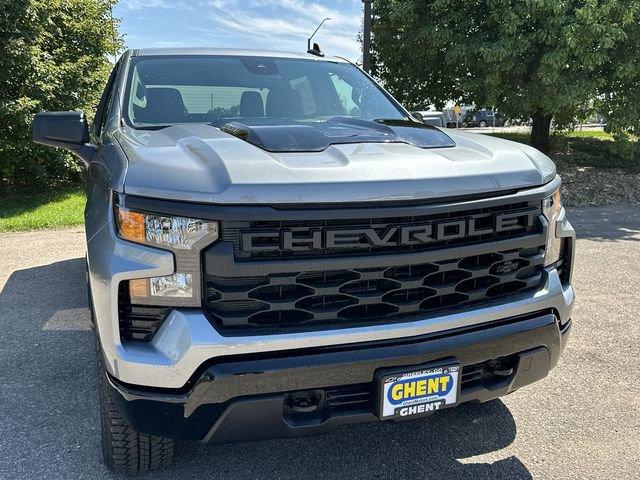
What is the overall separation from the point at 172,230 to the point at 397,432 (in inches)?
64.4

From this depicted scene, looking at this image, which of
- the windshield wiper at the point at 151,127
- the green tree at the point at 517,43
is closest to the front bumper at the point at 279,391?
the windshield wiper at the point at 151,127

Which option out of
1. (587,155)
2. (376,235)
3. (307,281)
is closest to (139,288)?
(307,281)

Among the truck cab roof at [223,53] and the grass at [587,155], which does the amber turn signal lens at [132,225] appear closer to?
the truck cab roof at [223,53]

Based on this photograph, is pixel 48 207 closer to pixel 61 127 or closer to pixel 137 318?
pixel 61 127

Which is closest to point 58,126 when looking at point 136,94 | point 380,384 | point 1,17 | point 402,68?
point 136,94

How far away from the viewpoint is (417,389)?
201 centimetres

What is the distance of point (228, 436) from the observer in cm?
191

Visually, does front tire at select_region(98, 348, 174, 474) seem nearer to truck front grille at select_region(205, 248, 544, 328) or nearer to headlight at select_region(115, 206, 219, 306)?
headlight at select_region(115, 206, 219, 306)

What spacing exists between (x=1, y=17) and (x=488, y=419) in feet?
28.0

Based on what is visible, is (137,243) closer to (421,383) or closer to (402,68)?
(421,383)

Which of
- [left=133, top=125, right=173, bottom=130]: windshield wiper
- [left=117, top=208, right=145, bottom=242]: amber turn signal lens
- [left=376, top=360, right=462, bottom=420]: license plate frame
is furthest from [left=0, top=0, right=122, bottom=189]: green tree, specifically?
[left=376, top=360, right=462, bottom=420]: license plate frame

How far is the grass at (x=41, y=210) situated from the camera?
775 cm

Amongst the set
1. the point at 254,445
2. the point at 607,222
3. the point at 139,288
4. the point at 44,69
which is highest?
the point at 139,288

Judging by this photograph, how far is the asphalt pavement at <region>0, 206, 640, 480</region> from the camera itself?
2449mm
